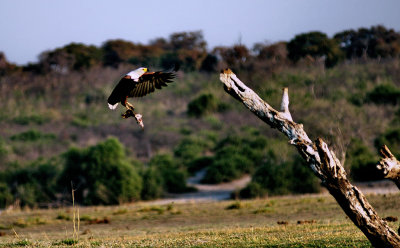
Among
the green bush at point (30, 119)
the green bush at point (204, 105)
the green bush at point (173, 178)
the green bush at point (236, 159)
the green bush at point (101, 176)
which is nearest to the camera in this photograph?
the green bush at point (101, 176)

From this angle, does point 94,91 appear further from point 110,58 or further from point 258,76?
point 258,76

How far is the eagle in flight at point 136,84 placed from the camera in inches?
332

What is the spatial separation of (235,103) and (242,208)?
20.8 m

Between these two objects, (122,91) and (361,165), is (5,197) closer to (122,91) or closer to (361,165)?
(361,165)

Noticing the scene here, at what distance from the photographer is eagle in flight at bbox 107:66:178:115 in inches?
332

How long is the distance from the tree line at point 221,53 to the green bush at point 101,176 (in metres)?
7.78

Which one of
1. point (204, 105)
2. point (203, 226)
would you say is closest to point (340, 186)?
point (203, 226)

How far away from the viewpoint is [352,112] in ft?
98.7

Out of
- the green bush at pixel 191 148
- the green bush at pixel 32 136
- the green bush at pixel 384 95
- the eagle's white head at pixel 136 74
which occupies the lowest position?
the green bush at pixel 191 148

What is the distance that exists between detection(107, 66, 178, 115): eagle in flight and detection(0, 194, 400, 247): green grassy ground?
7.48 ft

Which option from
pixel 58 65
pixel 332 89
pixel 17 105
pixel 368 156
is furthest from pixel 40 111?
pixel 368 156

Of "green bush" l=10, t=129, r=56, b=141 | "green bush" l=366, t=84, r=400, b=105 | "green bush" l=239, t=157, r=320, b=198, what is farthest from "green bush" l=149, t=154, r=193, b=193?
"green bush" l=366, t=84, r=400, b=105

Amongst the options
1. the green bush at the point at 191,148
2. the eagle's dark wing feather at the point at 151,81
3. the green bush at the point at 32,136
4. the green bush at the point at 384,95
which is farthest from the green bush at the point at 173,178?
the eagle's dark wing feather at the point at 151,81

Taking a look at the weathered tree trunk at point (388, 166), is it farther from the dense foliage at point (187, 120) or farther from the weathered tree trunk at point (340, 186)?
the dense foliage at point (187, 120)
